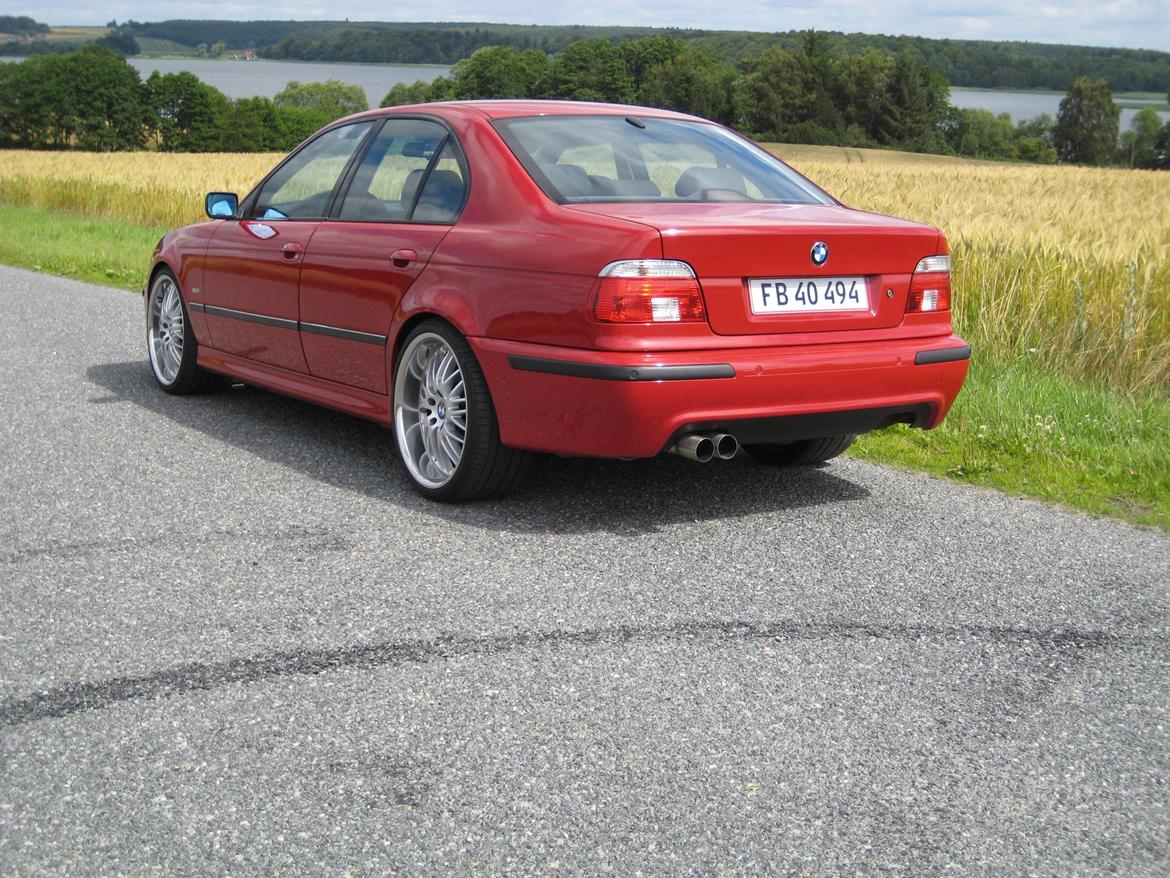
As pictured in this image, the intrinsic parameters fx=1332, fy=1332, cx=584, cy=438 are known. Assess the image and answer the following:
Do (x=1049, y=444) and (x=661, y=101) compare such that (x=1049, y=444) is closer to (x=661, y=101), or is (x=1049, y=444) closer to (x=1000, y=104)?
(x=661, y=101)

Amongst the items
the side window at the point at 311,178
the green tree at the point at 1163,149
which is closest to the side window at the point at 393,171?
the side window at the point at 311,178

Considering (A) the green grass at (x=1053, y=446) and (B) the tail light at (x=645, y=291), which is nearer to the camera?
(B) the tail light at (x=645, y=291)

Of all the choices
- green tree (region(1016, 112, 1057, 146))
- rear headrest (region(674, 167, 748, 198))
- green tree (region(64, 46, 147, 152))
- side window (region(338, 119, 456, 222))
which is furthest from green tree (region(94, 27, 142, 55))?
rear headrest (region(674, 167, 748, 198))

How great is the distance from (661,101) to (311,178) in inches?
3671

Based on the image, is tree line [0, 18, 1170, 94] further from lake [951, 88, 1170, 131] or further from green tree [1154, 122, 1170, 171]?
green tree [1154, 122, 1170, 171]

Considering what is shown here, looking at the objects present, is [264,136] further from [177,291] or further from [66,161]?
[177,291]

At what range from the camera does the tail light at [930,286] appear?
533 cm

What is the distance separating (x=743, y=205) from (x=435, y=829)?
10.4ft

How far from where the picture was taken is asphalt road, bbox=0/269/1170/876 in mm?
2742

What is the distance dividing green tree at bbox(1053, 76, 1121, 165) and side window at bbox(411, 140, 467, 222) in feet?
358

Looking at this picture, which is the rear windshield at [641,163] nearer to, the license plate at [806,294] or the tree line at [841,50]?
the license plate at [806,294]

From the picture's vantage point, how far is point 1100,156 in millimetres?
104000

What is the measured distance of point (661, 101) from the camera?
9656cm

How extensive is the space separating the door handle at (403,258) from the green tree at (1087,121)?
109m
